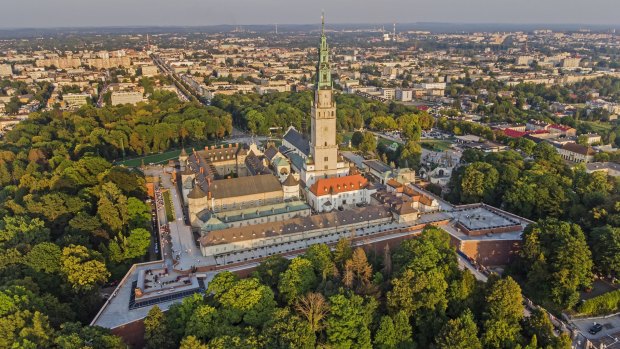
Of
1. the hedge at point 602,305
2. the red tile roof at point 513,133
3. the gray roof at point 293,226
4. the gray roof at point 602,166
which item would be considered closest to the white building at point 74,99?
the gray roof at point 293,226

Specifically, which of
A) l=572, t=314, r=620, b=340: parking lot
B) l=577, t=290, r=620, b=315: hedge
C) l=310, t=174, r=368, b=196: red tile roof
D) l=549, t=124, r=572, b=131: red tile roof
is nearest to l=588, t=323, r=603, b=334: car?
l=572, t=314, r=620, b=340: parking lot

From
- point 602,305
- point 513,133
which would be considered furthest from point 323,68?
point 513,133

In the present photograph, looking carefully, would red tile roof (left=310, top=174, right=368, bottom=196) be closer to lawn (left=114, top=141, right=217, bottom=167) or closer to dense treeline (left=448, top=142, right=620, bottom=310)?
dense treeline (left=448, top=142, right=620, bottom=310)

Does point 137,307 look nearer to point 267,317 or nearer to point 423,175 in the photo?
point 267,317

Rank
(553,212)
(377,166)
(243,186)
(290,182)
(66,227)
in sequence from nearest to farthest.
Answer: (66,227), (553,212), (243,186), (290,182), (377,166)

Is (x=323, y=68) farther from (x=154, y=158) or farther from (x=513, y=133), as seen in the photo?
(x=513, y=133)
